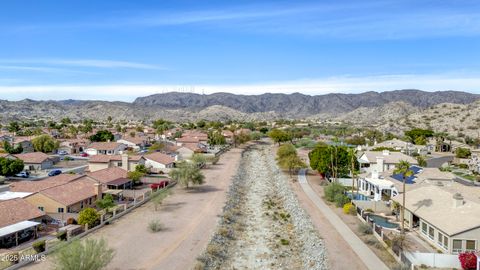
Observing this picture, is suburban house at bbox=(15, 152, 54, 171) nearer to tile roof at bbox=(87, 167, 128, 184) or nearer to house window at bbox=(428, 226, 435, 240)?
tile roof at bbox=(87, 167, 128, 184)

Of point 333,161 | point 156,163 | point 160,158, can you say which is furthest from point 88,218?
point 160,158

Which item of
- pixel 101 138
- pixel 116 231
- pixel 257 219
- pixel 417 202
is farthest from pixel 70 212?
pixel 101 138

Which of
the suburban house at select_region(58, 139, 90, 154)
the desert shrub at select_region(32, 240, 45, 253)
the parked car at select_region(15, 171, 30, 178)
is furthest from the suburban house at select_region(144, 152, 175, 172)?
the desert shrub at select_region(32, 240, 45, 253)

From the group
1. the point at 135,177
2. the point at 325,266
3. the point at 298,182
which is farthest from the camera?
the point at 298,182

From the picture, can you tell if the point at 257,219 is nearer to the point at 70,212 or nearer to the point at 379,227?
the point at 379,227

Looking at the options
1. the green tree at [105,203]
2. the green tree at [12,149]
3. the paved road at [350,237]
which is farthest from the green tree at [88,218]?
the green tree at [12,149]

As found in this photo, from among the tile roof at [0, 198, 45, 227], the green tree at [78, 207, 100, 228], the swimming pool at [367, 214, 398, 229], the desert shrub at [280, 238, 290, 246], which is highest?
the tile roof at [0, 198, 45, 227]
